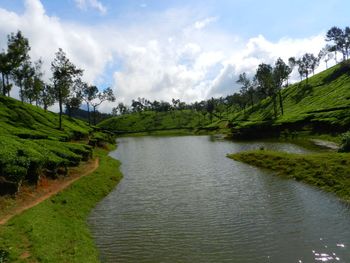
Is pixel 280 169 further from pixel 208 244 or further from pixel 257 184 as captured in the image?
pixel 208 244

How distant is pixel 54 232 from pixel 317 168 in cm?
3399

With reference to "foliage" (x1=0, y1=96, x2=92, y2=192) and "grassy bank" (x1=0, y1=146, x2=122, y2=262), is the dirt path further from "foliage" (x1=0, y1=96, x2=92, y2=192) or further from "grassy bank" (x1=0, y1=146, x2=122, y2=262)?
"foliage" (x1=0, y1=96, x2=92, y2=192)

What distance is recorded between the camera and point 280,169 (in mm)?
54656

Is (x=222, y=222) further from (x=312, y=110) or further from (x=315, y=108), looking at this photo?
(x=315, y=108)

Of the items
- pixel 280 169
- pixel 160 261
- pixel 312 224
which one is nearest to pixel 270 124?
pixel 280 169

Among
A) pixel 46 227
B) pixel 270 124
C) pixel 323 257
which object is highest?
pixel 270 124

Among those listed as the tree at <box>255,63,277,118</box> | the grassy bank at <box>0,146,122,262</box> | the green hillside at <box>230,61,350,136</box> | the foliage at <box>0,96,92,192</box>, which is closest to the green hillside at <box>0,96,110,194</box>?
the foliage at <box>0,96,92,192</box>

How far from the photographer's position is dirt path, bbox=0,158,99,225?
1270 inches

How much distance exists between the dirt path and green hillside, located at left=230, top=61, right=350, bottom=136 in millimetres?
67799

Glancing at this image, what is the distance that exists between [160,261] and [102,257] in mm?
4308

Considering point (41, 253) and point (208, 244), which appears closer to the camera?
point (41, 253)

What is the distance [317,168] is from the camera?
159 feet

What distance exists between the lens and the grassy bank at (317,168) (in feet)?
134

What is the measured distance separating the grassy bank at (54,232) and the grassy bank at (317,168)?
83.0 ft
